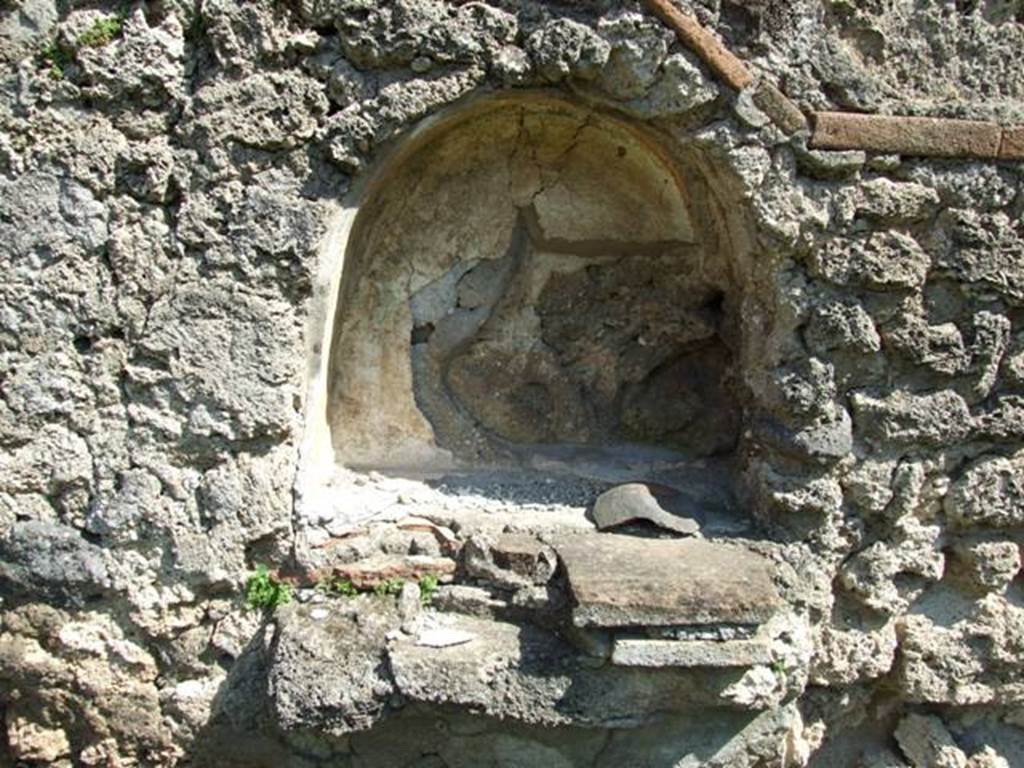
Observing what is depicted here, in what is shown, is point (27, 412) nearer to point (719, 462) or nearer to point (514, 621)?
point (514, 621)

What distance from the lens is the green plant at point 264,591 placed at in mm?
2484

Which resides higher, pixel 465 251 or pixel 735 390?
pixel 465 251

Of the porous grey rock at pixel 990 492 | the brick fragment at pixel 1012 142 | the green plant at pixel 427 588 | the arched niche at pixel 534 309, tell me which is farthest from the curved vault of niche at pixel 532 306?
the brick fragment at pixel 1012 142

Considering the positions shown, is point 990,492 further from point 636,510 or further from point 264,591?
point 264,591

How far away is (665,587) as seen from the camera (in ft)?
7.43

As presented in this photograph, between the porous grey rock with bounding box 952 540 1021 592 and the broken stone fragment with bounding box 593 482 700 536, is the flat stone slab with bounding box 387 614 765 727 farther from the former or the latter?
the porous grey rock with bounding box 952 540 1021 592

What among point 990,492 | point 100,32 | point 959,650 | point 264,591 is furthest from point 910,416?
point 100,32

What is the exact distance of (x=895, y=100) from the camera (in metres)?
2.45

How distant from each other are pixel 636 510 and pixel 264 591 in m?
1.08

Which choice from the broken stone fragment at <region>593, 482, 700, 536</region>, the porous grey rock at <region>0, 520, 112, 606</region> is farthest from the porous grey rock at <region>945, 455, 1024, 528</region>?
the porous grey rock at <region>0, 520, 112, 606</region>

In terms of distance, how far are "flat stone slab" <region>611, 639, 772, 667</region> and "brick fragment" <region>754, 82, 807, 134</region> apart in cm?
135

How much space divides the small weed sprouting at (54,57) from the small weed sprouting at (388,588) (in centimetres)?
155

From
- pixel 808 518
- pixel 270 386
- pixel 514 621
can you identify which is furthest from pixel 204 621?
pixel 808 518

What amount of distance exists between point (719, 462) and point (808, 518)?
479mm
